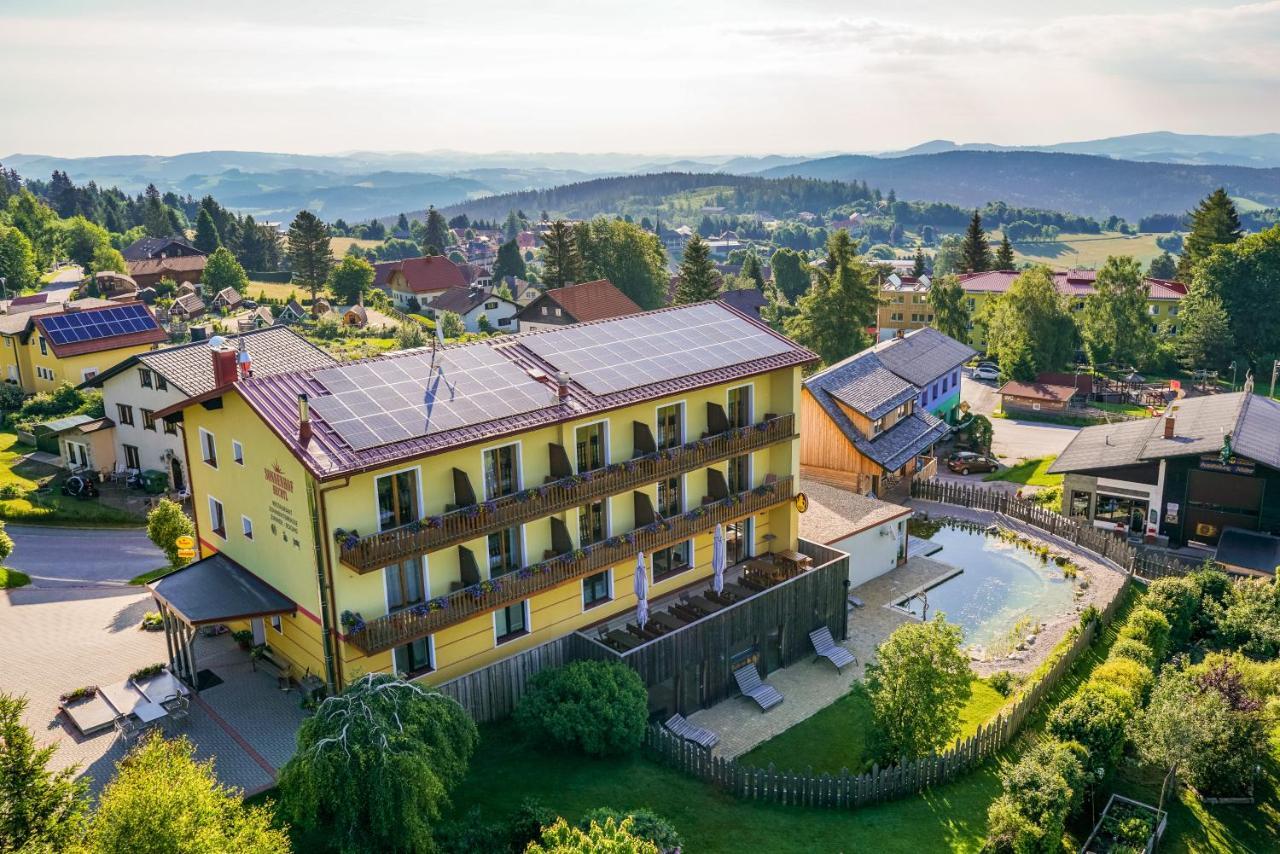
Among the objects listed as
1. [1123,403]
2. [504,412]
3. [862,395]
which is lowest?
[1123,403]

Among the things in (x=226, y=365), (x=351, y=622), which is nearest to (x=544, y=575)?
(x=351, y=622)

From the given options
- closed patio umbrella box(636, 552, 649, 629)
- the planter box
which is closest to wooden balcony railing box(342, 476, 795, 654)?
closed patio umbrella box(636, 552, 649, 629)

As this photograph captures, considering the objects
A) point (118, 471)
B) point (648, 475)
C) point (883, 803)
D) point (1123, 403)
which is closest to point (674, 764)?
A: point (883, 803)

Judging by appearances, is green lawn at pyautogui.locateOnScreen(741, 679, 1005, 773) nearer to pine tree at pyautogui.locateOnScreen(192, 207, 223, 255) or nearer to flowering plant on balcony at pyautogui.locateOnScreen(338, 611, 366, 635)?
flowering plant on balcony at pyautogui.locateOnScreen(338, 611, 366, 635)

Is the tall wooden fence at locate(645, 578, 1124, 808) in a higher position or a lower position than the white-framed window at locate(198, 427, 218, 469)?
lower

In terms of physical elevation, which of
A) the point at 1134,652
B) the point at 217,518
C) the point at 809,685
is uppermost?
the point at 217,518

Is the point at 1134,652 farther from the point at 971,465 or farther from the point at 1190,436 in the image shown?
the point at 971,465

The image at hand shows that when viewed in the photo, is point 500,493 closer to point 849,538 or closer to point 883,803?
point 883,803
